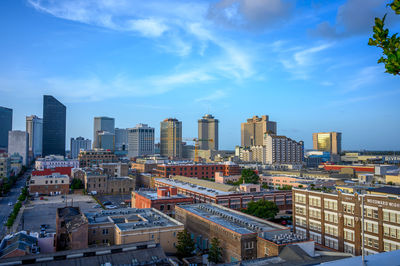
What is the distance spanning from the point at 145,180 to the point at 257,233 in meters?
66.5

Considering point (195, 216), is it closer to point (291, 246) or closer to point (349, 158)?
point (291, 246)

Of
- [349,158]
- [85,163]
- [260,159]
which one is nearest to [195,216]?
[85,163]

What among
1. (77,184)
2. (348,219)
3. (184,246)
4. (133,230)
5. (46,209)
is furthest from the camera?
(77,184)

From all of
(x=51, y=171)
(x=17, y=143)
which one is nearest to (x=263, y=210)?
(x=51, y=171)

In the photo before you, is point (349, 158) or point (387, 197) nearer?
point (387, 197)

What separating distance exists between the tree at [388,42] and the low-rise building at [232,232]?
23.5 metres

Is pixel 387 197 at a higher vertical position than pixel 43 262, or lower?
higher

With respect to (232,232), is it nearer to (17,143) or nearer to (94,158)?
(94,158)

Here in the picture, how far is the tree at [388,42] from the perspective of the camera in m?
5.13

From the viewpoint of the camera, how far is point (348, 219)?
3300cm

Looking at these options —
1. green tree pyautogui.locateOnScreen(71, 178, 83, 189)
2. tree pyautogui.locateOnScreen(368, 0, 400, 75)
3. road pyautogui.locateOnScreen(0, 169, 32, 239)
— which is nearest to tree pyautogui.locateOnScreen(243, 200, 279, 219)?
road pyautogui.locateOnScreen(0, 169, 32, 239)

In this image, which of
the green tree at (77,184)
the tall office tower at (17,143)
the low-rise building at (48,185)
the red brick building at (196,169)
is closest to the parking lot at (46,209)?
the low-rise building at (48,185)

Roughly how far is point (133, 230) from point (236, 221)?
11.2m

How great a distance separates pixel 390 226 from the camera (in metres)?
28.8
